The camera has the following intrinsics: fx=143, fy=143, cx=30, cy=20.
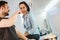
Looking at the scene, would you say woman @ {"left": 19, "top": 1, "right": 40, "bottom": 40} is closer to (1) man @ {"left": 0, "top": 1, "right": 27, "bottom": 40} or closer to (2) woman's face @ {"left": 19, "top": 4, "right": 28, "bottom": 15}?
(2) woman's face @ {"left": 19, "top": 4, "right": 28, "bottom": 15}

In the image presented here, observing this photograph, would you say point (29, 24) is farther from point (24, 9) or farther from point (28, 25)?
point (24, 9)

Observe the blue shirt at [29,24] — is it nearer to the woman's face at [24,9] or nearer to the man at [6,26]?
the woman's face at [24,9]

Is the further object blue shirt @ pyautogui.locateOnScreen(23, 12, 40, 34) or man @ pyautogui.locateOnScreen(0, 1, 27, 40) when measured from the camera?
blue shirt @ pyautogui.locateOnScreen(23, 12, 40, 34)

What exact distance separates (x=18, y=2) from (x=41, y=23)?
0.59 meters

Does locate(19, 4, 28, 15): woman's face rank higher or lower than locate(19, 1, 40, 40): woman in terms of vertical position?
higher

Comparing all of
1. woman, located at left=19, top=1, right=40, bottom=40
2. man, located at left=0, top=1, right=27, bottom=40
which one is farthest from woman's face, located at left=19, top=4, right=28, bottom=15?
man, located at left=0, top=1, right=27, bottom=40

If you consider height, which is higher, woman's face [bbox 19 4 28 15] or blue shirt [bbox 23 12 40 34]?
woman's face [bbox 19 4 28 15]

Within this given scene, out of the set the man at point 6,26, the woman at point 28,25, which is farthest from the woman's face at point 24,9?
the man at point 6,26

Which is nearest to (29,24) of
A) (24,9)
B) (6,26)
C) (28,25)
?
(28,25)

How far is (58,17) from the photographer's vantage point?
2725 millimetres

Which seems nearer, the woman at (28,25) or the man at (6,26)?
the man at (6,26)

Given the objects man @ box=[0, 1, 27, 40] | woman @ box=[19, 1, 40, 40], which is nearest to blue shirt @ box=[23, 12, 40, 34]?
woman @ box=[19, 1, 40, 40]

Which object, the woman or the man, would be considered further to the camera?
the woman

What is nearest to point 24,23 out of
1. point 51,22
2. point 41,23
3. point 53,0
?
point 41,23
